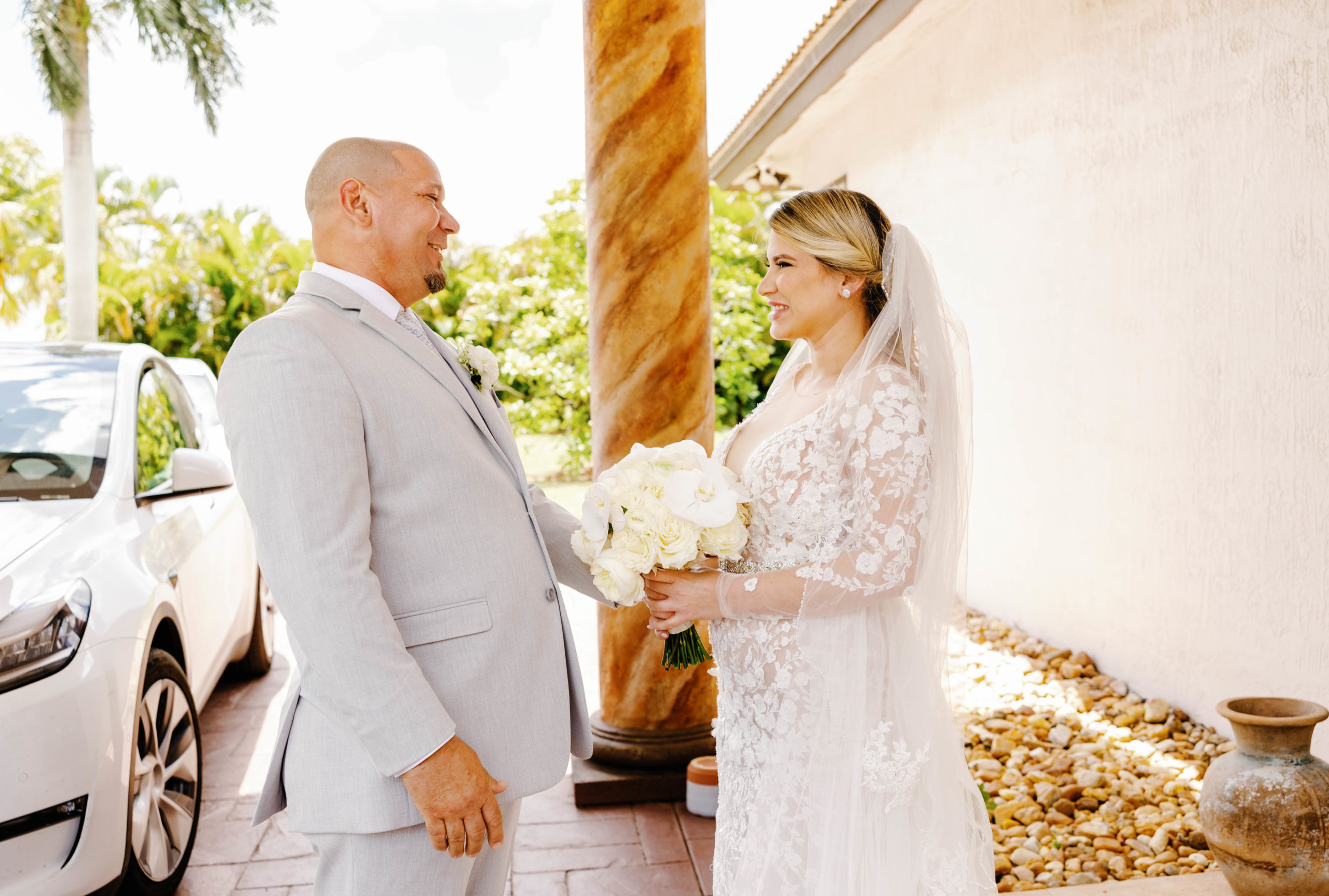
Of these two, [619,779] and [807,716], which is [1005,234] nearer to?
[619,779]

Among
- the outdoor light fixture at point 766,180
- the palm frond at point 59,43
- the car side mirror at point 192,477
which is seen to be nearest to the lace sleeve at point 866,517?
the car side mirror at point 192,477

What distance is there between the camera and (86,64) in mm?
15641

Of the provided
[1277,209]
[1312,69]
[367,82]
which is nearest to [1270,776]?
[1277,209]

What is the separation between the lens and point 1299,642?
3.97 m

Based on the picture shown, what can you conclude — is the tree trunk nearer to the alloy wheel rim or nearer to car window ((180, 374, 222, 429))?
car window ((180, 374, 222, 429))

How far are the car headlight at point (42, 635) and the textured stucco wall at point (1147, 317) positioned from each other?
430 cm

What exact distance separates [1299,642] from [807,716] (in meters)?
2.73

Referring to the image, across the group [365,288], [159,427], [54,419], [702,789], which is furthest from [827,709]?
[159,427]

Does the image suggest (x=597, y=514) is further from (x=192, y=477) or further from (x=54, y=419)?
(x=54, y=419)

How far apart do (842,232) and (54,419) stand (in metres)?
3.13

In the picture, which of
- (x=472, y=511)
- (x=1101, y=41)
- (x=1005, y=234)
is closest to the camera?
(x=472, y=511)

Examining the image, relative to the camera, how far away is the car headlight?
2.61m

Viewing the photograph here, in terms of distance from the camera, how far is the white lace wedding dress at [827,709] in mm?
2205

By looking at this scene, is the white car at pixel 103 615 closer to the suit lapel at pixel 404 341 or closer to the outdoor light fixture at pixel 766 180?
the suit lapel at pixel 404 341
